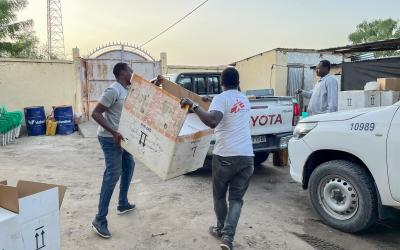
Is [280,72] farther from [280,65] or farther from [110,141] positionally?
[110,141]

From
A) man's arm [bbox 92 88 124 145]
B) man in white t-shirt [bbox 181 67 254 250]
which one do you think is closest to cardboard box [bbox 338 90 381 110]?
man in white t-shirt [bbox 181 67 254 250]

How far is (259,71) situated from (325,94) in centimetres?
1335

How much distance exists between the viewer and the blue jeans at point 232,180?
344 cm

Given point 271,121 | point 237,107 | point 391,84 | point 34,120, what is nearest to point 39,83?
point 34,120

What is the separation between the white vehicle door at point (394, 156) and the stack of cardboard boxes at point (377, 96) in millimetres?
2897

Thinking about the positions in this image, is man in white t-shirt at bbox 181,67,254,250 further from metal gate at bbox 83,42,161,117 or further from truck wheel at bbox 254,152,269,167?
metal gate at bbox 83,42,161,117

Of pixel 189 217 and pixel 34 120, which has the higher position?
pixel 34 120

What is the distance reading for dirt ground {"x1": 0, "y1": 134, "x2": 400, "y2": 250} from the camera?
377 cm

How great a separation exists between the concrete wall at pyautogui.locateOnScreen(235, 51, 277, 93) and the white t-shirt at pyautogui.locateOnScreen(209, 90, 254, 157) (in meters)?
14.5

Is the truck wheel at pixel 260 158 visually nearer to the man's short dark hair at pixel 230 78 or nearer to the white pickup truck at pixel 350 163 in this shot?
the white pickup truck at pixel 350 163

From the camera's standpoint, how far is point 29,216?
2205mm

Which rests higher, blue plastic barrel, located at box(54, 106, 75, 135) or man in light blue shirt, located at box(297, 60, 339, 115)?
man in light blue shirt, located at box(297, 60, 339, 115)

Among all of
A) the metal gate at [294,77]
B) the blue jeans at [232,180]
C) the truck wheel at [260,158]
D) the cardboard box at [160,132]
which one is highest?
the metal gate at [294,77]

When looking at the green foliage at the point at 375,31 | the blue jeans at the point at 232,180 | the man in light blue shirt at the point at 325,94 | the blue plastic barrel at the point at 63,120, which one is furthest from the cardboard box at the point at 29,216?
the green foliage at the point at 375,31
